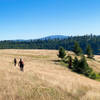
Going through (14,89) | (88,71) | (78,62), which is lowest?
(88,71)

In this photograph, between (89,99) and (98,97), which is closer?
(89,99)

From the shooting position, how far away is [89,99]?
8.85 metres

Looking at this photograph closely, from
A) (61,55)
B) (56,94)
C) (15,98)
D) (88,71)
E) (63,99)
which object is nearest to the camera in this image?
(15,98)

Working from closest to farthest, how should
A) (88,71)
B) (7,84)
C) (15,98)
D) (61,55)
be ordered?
(15,98), (7,84), (88,71), (61,55)

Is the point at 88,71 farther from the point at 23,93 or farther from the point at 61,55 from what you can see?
the point at 23,93

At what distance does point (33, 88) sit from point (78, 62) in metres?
30.1

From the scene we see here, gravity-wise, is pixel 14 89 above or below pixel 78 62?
above

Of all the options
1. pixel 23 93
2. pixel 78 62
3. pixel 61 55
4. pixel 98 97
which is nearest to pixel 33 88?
pixel 23 93

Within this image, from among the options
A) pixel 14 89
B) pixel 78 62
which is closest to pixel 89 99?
pixel 14 89

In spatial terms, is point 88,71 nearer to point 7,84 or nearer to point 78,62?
point 78,62

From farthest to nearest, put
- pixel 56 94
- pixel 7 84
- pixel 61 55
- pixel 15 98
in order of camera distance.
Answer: pixel 61 55, pixel 7 84, pixel 56 94, pixel 15 98

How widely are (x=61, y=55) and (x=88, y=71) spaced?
1518 centimetres

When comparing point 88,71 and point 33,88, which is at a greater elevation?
point 33,88

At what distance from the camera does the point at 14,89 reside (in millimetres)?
9023
